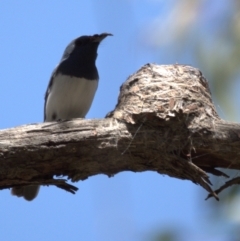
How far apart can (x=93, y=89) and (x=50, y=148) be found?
181 centimetres

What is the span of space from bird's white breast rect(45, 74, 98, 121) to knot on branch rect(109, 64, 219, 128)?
2.08 feet

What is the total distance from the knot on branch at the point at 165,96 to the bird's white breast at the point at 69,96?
0.63 metres

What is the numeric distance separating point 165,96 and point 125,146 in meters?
0.72

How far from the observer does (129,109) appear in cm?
356

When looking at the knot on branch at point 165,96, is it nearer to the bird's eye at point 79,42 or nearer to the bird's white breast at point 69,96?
the bird's white breast at point 69,96

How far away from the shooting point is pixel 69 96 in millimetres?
4645

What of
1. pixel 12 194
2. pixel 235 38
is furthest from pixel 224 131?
pixel 235 38

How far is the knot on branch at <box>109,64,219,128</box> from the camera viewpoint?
3473 mm

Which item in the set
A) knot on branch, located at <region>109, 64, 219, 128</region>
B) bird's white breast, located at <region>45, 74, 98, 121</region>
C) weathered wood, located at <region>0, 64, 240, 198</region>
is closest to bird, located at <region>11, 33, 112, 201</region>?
bird's white breast, located at <region>45, 74, 98, 121</region>

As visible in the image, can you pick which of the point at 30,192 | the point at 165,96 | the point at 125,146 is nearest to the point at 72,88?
the point at 30,192

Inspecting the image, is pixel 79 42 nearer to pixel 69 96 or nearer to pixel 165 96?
pixel 69 96

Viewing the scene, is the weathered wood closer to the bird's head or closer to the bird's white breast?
the bird's white breast

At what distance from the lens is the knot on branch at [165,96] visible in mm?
3473

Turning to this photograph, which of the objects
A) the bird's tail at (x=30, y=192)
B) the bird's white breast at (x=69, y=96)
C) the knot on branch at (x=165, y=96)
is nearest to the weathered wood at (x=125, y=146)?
the knot on branch at (x=165, y=96)
